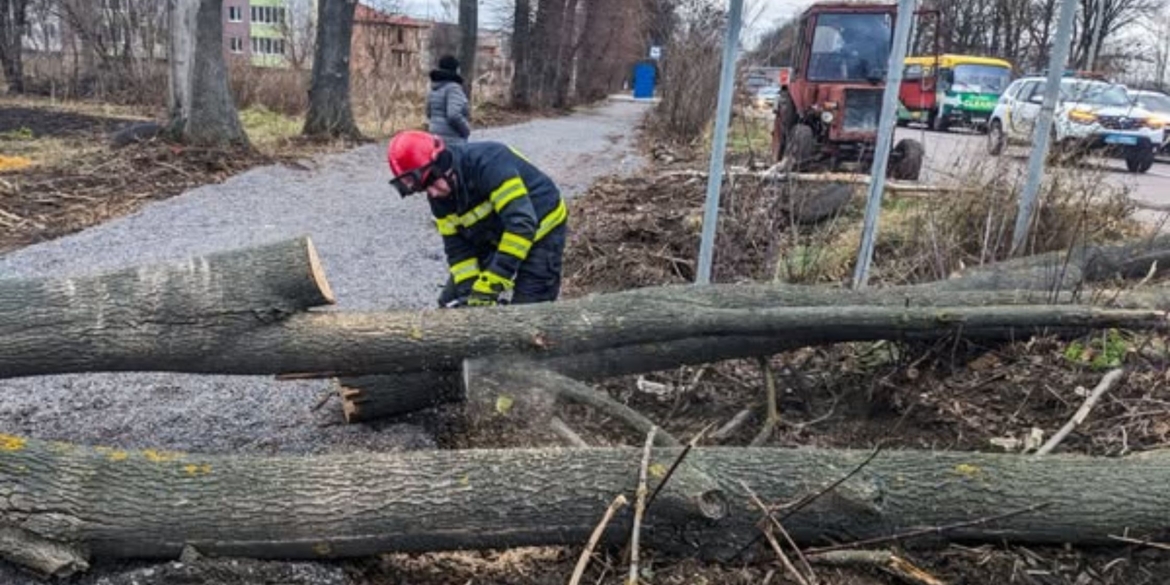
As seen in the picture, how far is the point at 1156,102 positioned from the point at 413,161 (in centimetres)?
1657

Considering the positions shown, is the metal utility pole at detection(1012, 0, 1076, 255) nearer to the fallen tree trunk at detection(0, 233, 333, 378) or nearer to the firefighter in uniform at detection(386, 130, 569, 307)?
the firefighter in uniform at detection(386, 130, 569, 307)

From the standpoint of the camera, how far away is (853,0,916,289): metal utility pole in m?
4.38

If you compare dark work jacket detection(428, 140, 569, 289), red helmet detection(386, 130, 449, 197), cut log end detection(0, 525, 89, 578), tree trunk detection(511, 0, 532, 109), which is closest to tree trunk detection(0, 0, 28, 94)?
tree trunk detection(511, 0, 532, 109)

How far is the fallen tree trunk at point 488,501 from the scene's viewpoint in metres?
2.29

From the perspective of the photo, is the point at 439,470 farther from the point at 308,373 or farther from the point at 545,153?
the point at 545,153

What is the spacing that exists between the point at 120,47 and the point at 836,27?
16520 mm

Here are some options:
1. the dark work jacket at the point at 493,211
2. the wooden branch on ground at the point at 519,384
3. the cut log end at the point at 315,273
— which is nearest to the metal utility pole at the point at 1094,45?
the dark work jacket at the point at 493,211

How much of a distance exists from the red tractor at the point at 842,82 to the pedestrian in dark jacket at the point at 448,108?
13.8 feet

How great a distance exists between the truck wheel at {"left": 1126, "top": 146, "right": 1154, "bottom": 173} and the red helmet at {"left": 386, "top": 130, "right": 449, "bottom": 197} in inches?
527

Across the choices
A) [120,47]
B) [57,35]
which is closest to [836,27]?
[120,47]

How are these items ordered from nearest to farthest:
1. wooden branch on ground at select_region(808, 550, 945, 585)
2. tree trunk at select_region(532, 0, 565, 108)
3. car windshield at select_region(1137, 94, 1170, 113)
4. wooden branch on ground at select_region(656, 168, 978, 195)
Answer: wooden branch on ground at select_region(808, 550, 945, 585)
wooden branch on ground at select_region(656, 168, 978, 195)
car windshield at select_region(1137, 94, 1170, 113)
tree trunk at select_region(532, 0, 565, 108)

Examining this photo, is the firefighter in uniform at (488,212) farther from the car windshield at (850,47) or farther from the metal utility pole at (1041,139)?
the car windshield at (850,47)

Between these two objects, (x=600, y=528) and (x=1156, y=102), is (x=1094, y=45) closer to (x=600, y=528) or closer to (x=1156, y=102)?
(x=1156, y=102)

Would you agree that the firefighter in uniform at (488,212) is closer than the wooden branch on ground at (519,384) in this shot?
No
